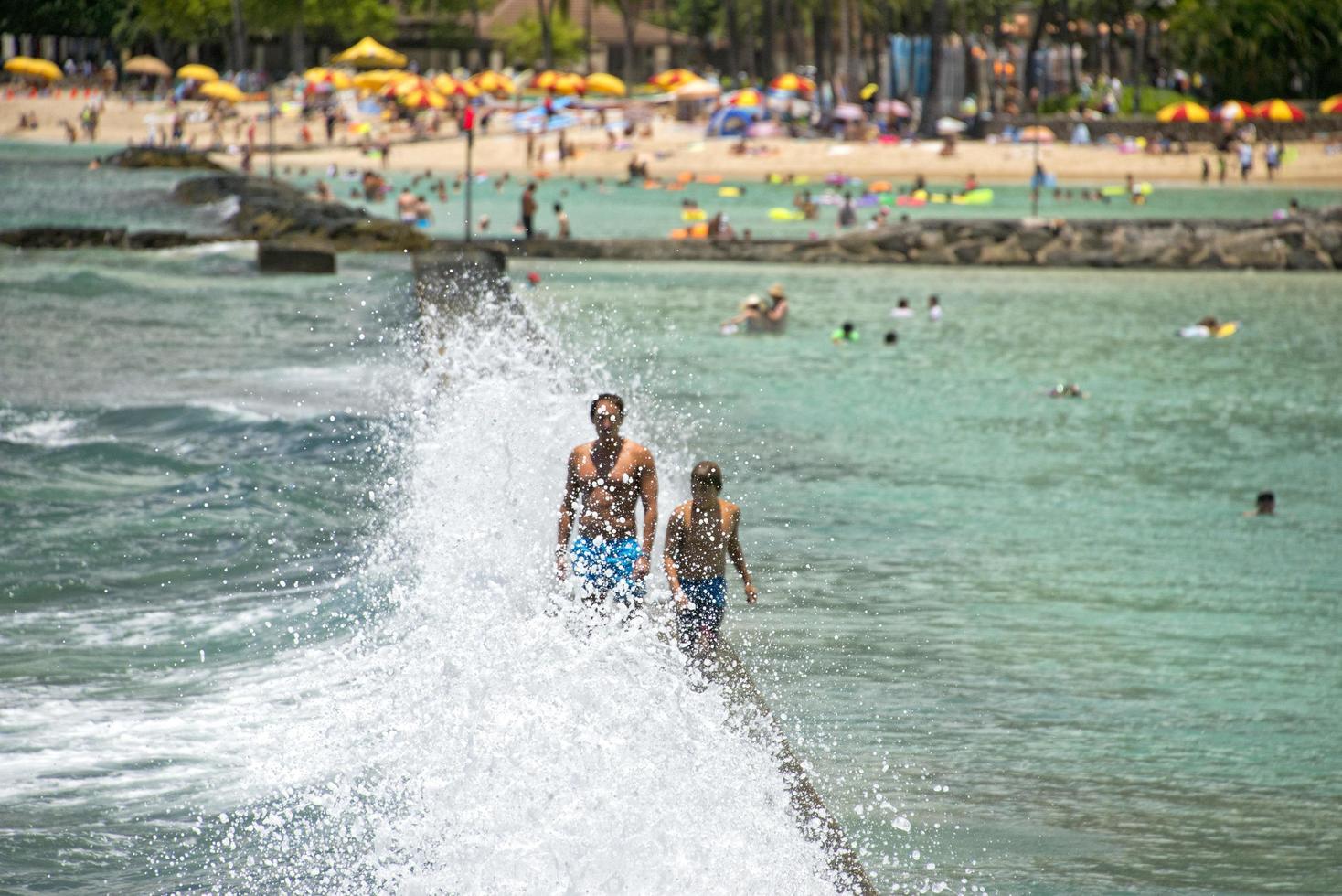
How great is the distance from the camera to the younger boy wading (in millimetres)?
9188

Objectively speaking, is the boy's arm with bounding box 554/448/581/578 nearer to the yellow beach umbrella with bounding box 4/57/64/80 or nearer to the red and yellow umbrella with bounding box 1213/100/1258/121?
the red and yellow umbrella with bounding box 1213/100/1258/121

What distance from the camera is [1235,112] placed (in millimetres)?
67938

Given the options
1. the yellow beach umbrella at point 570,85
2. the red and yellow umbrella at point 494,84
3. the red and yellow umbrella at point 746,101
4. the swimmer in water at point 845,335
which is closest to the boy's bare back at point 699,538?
the swimmer in water at point 845,335

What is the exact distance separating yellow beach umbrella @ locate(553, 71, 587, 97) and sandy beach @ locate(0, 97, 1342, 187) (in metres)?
3.25

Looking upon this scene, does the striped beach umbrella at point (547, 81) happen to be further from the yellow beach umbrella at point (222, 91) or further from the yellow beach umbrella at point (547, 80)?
the yellow beach umbrella at point (222, 91)

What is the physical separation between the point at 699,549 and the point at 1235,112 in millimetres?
63258

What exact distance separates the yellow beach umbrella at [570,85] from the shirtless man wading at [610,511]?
272ft

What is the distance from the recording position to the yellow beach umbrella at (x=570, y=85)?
9062 cm

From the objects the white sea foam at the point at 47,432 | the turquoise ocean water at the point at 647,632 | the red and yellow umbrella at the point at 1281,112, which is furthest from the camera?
the red and yellow umbrella at the point at 1281,112

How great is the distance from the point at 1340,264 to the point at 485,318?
26.5 meters

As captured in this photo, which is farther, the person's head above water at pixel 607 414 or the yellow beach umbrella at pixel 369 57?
the yellow beach umbrella at pixel 369 57

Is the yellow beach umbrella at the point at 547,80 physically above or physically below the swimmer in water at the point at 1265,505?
above

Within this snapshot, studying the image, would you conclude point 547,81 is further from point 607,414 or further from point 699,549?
point 699,549

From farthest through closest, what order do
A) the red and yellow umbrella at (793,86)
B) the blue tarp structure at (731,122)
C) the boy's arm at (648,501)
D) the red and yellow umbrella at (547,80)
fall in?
the red and yellow umbrella at (547,80) < the red and yellow umbrella at (793,86) < the blue tarp structure at (731,122) < the boy's arm at (648,501)
